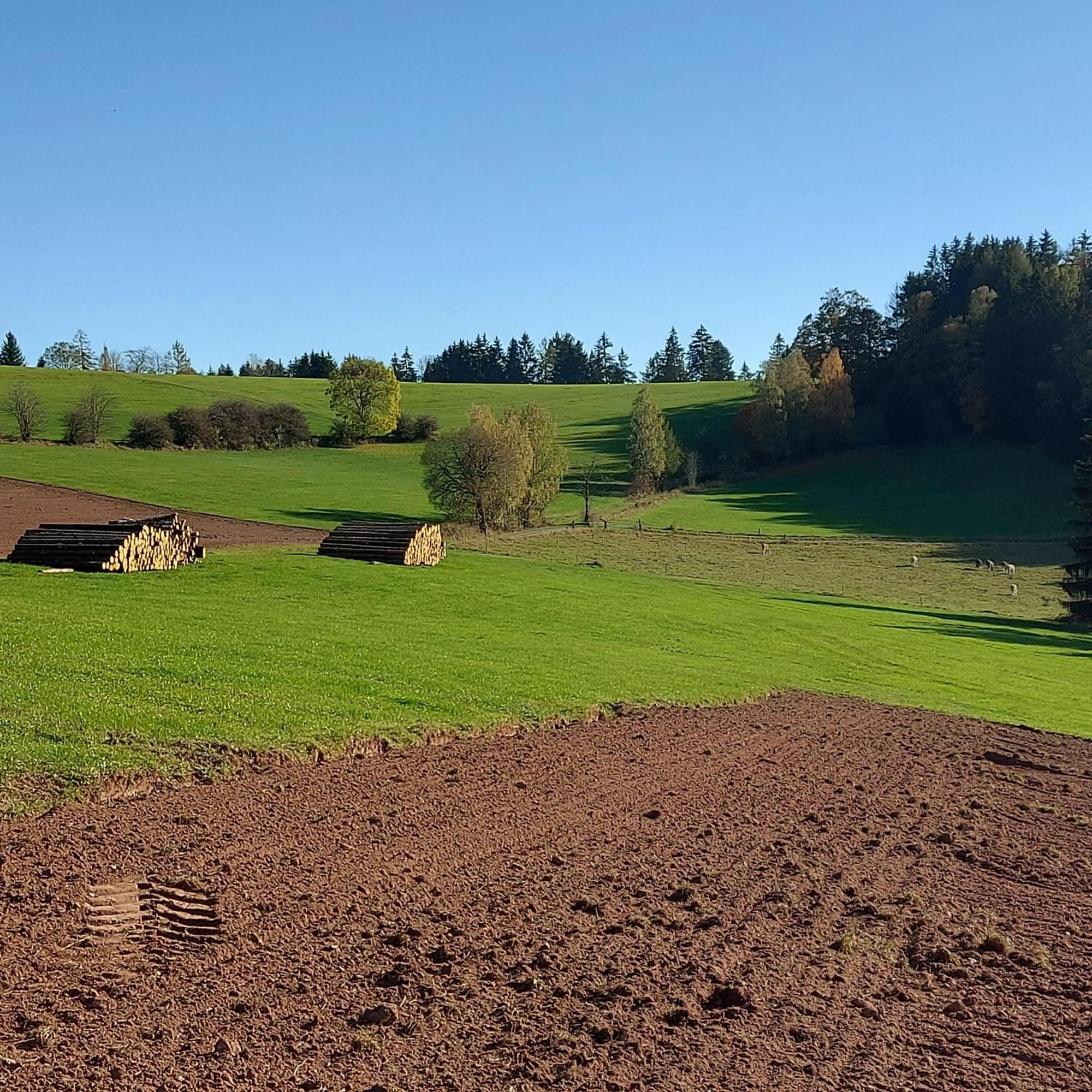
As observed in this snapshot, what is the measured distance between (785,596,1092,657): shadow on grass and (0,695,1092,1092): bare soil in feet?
88.0

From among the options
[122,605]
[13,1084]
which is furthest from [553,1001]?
[122,605]

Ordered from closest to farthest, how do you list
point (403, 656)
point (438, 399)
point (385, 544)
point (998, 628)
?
point (403, 656) → point (385, 544) → point (998, 628) → point (438, 399)

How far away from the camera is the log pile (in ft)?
114

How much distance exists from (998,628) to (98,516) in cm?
4227

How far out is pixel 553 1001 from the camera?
682cm

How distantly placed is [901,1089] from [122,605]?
59.4 feet

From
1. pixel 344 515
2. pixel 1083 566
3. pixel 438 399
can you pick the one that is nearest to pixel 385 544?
pixel 344 515

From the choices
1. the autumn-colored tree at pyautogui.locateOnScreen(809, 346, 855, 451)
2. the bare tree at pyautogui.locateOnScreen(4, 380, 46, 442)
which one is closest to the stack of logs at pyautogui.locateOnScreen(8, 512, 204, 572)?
the bare tree at pyautogui.locateOnScreen(4, 380, 46, 442)

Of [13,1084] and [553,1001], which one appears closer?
[13,1084]

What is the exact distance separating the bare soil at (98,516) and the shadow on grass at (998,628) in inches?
912

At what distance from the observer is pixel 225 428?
3883 inches

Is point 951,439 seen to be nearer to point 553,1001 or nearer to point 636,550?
point 636,550

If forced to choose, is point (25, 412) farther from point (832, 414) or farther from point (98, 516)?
point (832, 414)

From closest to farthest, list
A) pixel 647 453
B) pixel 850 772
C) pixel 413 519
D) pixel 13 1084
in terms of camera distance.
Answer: pixel 13 1084, pixel 850 772, pixel 413 519, pixel 647 453
